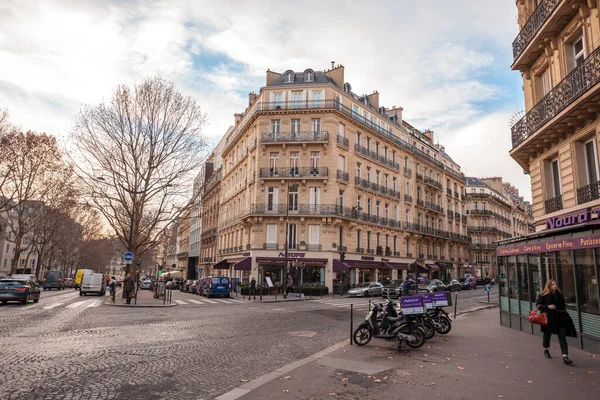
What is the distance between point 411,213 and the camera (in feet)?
136

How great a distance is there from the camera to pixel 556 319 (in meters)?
7.51

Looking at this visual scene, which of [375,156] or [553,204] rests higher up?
[375,156]

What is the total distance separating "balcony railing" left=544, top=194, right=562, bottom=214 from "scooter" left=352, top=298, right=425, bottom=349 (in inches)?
244

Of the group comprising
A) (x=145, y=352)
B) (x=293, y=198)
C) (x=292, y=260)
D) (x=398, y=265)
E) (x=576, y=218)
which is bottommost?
(x=145, y=352)

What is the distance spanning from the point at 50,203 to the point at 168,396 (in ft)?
119

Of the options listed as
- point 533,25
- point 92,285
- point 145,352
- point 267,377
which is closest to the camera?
point 267,377

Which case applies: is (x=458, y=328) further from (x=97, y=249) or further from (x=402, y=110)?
(x=97, y=249)

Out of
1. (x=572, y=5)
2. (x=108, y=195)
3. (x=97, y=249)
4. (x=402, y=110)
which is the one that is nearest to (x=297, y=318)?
(x=572, y=5)

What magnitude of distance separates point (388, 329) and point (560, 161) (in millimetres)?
7397

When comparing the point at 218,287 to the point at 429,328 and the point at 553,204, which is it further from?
the point at 553,204

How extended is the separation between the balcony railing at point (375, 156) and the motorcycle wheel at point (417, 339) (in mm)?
27622

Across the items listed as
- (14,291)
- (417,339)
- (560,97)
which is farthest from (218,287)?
(560,97)

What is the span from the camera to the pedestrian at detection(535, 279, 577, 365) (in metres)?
7.39

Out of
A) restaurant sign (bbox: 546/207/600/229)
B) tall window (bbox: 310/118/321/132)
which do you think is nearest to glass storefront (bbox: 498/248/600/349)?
restaurant sign (bbox: 546/207/600/229)
